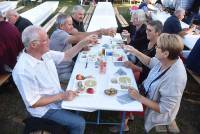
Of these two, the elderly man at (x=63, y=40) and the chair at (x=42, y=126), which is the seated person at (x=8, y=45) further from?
the chair at (x=42, y=126)

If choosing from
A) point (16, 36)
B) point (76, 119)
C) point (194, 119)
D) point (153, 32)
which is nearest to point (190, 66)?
point (194, 119)

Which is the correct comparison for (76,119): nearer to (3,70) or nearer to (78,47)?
(78,47)

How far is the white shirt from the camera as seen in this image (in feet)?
8.79

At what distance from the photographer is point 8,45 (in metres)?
4.61

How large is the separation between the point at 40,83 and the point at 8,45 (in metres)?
2.07

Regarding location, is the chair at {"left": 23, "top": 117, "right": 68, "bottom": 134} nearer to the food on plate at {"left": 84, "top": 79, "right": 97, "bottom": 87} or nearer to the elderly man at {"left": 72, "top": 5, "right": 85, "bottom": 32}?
the food on plate at {"left": 84, "top": 79, "right": 97, "bottom": 87}

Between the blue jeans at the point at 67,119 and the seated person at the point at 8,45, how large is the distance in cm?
188

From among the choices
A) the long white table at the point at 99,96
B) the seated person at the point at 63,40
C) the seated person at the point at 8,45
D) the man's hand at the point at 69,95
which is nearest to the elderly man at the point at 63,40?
the seated person at the point at 63,40

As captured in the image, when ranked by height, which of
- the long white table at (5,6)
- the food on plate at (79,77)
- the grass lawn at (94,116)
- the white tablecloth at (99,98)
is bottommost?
the grass lawn at (94,116)

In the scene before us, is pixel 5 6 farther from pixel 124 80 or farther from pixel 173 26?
pixel 124 80

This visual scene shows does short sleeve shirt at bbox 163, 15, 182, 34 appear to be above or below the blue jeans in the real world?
above

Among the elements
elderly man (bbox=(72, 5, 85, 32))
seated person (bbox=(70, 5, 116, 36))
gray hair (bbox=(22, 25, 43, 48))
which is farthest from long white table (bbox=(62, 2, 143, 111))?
elderly man (bbox=(72, 5, 85, 32))

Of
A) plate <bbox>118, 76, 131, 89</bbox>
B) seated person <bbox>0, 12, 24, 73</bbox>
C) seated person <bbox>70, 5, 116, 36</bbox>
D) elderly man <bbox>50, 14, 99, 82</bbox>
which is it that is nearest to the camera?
plate <bbox>118, 76, 131, 89</bbox>

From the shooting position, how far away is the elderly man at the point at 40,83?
2.70m
